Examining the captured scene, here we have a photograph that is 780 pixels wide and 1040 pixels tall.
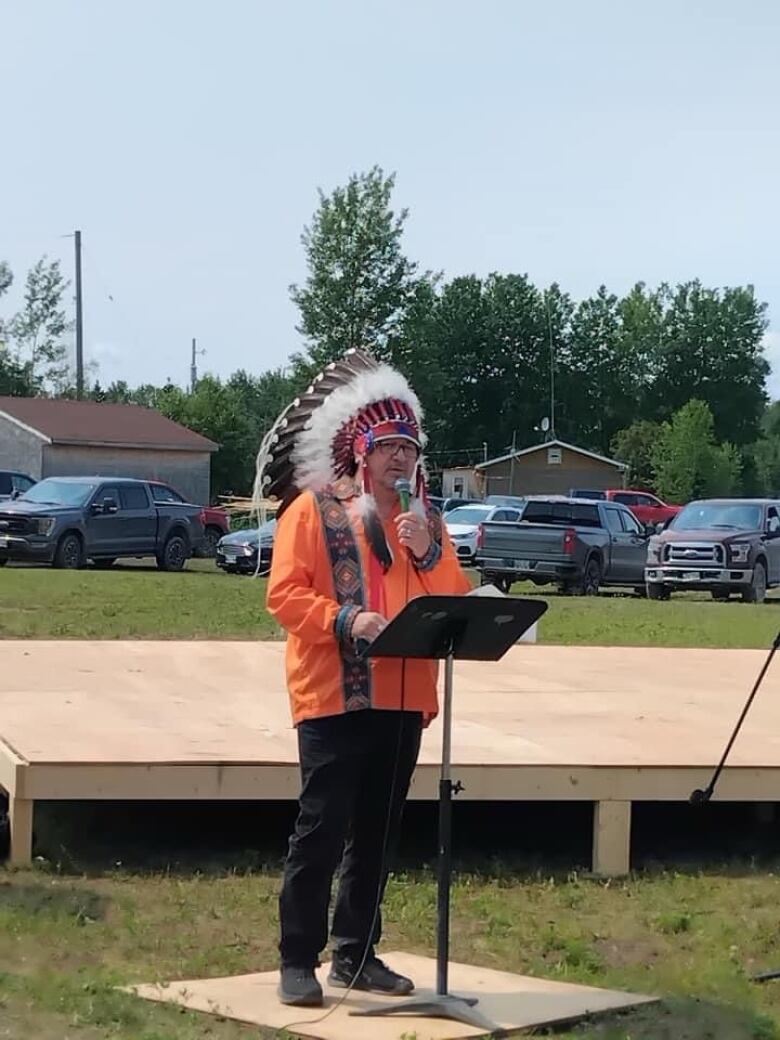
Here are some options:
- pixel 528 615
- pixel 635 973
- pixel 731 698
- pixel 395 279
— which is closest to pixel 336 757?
pixel 528 615

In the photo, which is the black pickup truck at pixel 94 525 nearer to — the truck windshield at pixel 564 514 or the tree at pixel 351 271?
the truck windshield at pixel 564 514

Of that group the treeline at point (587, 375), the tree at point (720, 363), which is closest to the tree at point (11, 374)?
the treeline at point (587, 375)

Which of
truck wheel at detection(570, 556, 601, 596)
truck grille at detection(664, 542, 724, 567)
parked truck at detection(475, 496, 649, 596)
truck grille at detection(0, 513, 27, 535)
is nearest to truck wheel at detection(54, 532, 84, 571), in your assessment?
truck grille at detection(0, 513, 27, 535)

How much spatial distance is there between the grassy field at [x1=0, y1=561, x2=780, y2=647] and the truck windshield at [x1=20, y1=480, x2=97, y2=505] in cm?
172

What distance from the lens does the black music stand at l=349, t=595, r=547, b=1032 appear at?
4.07m

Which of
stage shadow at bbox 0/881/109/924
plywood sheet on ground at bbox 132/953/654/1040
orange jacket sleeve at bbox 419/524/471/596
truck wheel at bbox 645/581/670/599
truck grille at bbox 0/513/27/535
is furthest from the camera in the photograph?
truck grille at bbox 0/513/27/535

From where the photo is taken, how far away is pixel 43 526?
22750 mm

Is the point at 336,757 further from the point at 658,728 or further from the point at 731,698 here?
the point at 731,698

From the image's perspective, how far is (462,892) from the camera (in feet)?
19.3

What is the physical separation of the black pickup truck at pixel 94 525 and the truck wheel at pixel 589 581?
6382 millimetres

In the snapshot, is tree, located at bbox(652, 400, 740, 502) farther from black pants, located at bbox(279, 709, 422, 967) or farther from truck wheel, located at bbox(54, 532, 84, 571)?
black pants, located at bbox(279, 709, 422, 967)

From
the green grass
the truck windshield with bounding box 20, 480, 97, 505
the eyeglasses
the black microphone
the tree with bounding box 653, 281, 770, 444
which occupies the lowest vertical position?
the green grass

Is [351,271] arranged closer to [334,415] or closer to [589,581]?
[589,581]

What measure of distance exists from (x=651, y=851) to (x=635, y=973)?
5.71 ft
